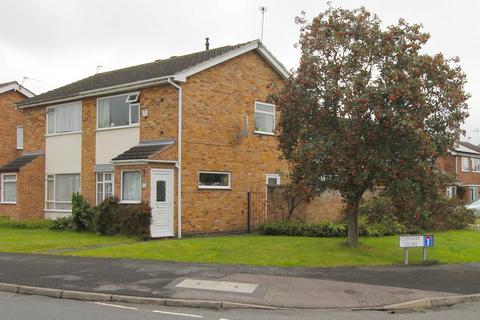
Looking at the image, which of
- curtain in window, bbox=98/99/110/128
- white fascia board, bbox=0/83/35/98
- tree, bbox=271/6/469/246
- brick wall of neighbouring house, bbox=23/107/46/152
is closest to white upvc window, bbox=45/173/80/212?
brick wall of neighbouring house, bbox=23/107/46/152

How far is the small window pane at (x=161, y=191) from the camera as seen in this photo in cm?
1945

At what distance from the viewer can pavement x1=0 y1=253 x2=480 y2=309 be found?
32.3 feet

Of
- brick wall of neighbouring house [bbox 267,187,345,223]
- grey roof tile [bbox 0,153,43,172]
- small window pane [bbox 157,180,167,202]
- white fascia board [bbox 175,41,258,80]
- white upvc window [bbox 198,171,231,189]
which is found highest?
white fascia board [bbox 175,41,258,80]

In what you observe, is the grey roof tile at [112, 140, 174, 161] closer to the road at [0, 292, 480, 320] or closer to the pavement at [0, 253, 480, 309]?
the pavement at [0, 253, 480, 309]

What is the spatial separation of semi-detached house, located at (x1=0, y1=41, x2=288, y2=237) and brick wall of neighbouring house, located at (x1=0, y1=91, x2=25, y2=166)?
15.6 ft

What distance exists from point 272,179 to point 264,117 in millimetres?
2591

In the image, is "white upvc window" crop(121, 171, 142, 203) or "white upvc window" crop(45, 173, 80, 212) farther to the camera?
"white upvc window" crop(45, 173, 80, 212)

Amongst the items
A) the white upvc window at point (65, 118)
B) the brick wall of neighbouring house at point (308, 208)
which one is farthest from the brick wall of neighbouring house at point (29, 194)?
the brick wall of neighbouring house at point (308, 208)

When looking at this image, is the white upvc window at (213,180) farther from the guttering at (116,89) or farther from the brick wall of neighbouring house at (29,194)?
the brick wall of neighbouring house at (29,194)

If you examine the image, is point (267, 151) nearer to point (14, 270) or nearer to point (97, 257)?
point (97, 257)

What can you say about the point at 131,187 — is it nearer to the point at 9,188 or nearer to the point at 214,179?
the point at 214,179

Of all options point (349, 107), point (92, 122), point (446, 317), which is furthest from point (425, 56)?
point (92, 122)

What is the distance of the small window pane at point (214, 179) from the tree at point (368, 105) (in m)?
6.70

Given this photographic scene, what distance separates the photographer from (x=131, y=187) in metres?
20.1
